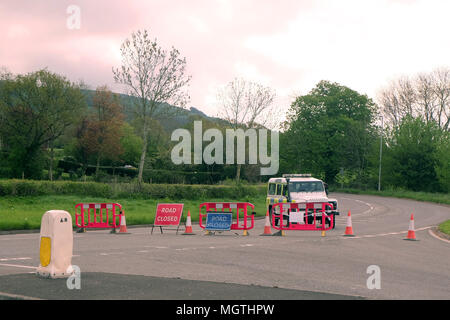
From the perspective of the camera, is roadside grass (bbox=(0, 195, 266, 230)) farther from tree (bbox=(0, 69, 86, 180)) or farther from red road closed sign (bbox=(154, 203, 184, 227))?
tree (bbox=(0, 69, 86, 180))

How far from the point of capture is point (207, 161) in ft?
202

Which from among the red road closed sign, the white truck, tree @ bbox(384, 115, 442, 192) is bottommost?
the red road closed sign

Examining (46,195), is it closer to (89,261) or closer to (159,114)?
(159,114)

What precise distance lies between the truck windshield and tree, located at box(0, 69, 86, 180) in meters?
39.9

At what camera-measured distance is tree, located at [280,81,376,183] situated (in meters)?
71.8

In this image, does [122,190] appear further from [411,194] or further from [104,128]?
[104,128]

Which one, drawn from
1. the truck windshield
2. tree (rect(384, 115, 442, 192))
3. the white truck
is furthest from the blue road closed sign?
tree (rect(384, 115, 442, 192))

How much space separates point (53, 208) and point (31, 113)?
3160cm

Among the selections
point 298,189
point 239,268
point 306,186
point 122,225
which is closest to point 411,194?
point 306,186

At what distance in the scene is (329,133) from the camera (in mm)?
73250

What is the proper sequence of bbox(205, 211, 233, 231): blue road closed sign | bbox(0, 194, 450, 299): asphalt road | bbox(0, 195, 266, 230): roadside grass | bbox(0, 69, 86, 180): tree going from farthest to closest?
bbox(0, 69, 86, 180): tree, bbox(0, 195, 266, 230): roadside grass, bbox(205, 211, 233, 231): blue road closed sign, bbox(0, 194, 450, 299): asphalt road

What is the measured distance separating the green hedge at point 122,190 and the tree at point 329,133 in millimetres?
31727
